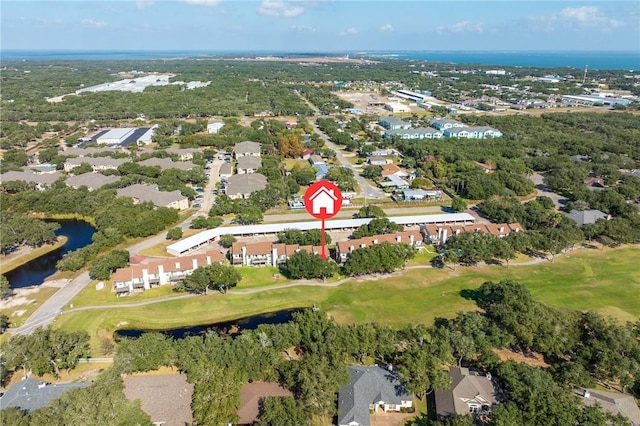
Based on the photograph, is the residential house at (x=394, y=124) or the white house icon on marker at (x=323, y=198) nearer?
the white house icon on marker at (x=323, y=198)

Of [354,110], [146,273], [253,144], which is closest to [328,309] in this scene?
[146,273]

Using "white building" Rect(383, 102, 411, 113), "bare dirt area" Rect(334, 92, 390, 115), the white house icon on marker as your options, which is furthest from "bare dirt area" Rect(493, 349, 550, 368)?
"white building" Rect(383, 102, 411, 113)

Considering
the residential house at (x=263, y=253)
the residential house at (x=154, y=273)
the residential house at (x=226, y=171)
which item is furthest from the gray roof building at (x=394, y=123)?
the residential house at (x=154, y=273)

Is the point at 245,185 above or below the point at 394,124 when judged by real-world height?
below

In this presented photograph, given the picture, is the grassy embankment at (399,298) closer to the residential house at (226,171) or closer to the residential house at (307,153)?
the residential house at (226,171)

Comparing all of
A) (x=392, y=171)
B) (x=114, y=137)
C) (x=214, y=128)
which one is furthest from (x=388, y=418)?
(x=214, y=128)

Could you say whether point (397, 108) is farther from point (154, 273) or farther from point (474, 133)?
point (154, 273)

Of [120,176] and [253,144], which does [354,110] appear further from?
[120,176]

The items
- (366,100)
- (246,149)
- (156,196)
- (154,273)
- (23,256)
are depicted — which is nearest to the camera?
(154,273)
